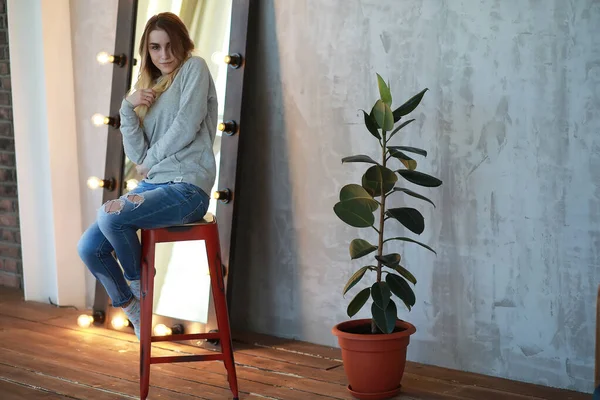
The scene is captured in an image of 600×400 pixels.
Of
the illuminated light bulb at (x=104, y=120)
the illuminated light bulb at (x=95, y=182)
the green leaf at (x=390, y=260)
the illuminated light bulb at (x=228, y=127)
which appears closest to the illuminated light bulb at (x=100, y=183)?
the illuminated light bulb at (x=95, y=182)

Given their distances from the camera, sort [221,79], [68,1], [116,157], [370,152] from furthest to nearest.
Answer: [68,1] < [116,157] < [221,79] < [370,152]

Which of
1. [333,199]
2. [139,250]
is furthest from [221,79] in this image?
[139,250]

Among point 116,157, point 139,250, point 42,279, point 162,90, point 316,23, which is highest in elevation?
point 316,23

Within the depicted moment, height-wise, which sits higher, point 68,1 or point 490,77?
point 68,1

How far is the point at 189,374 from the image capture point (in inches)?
126

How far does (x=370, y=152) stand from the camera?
10.9ft

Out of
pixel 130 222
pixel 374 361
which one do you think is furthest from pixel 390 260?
pixel 130 222

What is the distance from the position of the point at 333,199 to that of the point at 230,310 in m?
0.66

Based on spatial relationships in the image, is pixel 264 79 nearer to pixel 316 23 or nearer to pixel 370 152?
pixel 316 23

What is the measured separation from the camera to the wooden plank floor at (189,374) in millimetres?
2961

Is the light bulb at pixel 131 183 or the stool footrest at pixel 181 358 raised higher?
the light bulb at pixel 131 183

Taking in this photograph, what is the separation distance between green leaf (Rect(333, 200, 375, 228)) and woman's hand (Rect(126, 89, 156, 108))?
79cm

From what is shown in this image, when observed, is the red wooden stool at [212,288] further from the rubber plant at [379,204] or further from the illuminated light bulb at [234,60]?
the illuminated light bulb at [234,60]

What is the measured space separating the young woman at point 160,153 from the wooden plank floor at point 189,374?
0.30m
